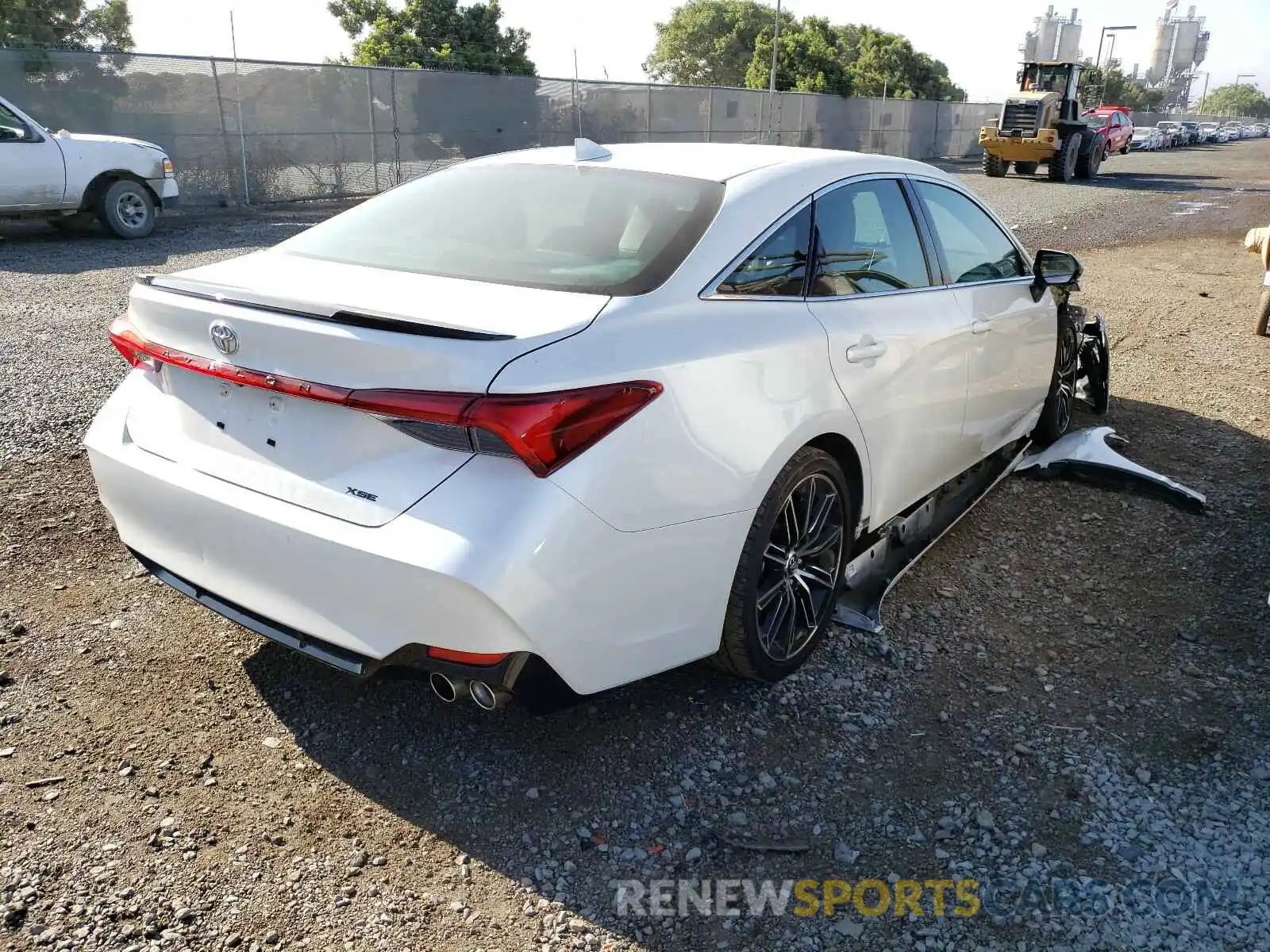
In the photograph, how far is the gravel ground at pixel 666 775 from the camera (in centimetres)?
237

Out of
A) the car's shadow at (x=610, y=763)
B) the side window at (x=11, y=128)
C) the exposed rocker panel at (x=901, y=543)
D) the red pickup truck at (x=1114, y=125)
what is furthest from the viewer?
the red pickup truck at (x=1114, y=125)

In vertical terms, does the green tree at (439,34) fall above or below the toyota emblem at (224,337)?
above

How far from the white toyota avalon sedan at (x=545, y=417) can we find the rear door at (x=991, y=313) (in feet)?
1.23

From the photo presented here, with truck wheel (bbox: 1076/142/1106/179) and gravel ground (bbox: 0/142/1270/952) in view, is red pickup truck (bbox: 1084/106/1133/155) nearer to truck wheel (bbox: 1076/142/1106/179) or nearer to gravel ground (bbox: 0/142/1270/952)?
truck wheel (bbox: 1076/142/1106/179)

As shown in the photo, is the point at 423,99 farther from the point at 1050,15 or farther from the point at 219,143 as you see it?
the point at 1050,15

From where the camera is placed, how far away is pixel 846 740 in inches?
120

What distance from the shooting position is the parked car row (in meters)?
50.5

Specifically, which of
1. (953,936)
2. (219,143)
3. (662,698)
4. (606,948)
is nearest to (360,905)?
(606,948)

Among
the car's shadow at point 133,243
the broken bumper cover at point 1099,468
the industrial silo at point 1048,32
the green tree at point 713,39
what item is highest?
the industrial silo at point 1048,32

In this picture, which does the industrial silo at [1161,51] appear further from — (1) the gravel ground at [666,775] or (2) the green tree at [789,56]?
(1) the gravel ground at [666,775]

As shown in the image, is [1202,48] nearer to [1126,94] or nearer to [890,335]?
[1126,94]

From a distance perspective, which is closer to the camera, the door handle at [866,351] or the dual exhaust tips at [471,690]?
the dual exhaust tips at [471,690]

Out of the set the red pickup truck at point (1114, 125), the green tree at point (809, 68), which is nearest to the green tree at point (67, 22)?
the green tree at point (809, 68)

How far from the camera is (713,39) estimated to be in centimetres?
7594
